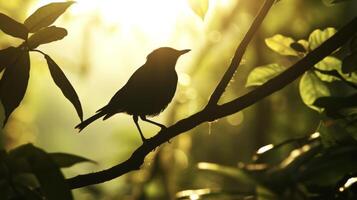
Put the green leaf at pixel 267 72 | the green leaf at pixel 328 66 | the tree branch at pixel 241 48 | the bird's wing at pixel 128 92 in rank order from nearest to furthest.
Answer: the tree branch at pixel 241 48, the green leaf at pixel 328 66, the green leaf at pixel 267 72, the bird's wing at pixel 128 92

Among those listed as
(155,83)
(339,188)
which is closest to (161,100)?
(155,83)

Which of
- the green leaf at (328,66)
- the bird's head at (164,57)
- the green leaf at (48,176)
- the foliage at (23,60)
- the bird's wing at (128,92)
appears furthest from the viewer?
the bird's head at (164,57)

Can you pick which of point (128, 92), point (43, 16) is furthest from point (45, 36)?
point (128, 92)

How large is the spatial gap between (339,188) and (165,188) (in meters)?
2.56

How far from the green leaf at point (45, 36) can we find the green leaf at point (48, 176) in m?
0.31

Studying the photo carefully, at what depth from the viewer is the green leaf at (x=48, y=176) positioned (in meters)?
1.76

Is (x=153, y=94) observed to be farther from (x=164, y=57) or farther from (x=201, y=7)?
(x=201, y=7)

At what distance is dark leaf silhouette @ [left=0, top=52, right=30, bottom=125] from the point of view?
186 centimetres

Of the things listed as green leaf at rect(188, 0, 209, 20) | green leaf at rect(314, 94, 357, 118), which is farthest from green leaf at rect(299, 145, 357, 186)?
green leaf at rect(188, 0, 209, 20)

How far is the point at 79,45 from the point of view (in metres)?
5.71

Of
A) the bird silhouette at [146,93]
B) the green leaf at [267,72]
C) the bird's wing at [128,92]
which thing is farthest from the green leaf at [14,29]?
the bird's wing at [128,92]

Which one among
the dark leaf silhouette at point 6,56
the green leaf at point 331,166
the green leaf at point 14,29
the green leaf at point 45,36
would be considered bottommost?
the green leaf at point 331,166

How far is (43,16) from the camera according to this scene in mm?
1931

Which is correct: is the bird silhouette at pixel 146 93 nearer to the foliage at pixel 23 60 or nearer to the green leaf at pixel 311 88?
the green leaf at pixel 311 88
